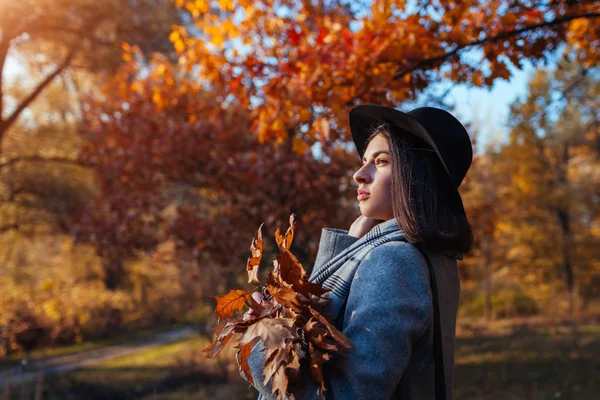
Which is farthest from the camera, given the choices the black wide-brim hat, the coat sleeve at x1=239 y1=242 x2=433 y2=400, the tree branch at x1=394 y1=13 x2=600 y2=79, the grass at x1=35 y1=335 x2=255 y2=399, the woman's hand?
the grass at x1=35 y1=335 x2=255 y2=399

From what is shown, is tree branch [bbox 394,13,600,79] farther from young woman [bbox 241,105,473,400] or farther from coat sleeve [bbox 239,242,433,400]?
coat sleeve [bbox 239,242,433,400]

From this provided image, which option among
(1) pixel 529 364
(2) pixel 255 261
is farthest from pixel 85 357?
(2) pixel 255 261

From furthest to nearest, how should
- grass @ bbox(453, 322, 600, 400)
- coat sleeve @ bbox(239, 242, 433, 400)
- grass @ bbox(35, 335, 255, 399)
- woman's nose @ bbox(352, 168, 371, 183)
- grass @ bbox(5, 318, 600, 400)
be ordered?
grass @ bbox(35, 335, 255, 399), grass @ bbox(5, 318, 600, 400), grass @ bbox(453, 322, 600, 400), woman's nose @ bbox(352, 168, 371, 183), coat sleeve @ bbox(239, 242, 433, 400)

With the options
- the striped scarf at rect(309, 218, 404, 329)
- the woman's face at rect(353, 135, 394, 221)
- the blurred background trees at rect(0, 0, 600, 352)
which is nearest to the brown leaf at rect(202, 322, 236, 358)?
the striped scarf at rect(309, 218, 404, 329)

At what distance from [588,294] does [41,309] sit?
694 inches

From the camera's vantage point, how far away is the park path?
9.23 m

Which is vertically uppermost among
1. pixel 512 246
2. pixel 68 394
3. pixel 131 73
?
pixel 131 73

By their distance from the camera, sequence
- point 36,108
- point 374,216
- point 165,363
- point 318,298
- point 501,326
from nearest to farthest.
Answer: point 318,298 → point 374,216 → point 165,363 → point 36,108 → point 501,326

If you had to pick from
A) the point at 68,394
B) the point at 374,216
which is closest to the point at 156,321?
the point at 68,394

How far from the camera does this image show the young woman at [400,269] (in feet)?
4.53

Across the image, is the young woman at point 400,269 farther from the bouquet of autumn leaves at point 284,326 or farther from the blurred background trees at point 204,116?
the blurred background trees at point 204,116

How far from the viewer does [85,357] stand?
11.7 m

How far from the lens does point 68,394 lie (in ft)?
25.2

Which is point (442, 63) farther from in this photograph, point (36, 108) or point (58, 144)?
point (36, 108)
